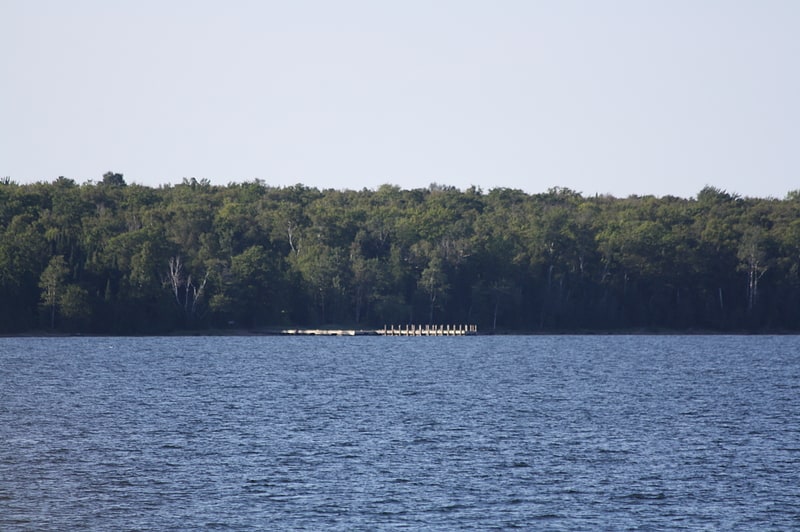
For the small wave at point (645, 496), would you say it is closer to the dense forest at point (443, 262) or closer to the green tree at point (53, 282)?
the green tree at point (53, 282)

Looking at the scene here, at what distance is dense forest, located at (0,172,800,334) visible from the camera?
15925cm

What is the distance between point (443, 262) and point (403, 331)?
12.3 m

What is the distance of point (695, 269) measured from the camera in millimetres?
175500

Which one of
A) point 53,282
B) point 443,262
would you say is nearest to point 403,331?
point 443,262

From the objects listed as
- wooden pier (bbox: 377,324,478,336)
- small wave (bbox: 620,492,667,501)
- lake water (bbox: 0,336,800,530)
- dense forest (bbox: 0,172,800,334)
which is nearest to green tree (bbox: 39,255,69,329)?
dense forest (bbox: 0,172,800,334)

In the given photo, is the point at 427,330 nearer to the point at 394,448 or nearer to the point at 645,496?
the point at 394,448

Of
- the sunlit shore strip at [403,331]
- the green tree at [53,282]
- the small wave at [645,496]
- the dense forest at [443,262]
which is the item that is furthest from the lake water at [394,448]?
the sunlit shore strip at [403,331]

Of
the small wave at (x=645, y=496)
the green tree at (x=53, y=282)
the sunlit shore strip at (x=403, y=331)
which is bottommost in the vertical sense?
the small wave at (x=645, y=496)

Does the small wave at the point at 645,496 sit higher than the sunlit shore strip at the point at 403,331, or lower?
lower

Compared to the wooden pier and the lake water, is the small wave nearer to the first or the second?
the lake water

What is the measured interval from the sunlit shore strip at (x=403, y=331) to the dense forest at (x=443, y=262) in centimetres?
148

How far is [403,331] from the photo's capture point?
170 m

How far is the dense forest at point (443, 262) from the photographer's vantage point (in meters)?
159

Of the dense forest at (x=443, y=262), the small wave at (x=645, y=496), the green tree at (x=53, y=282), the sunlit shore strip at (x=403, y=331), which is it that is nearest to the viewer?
the small wave at (x=645, y=496)
